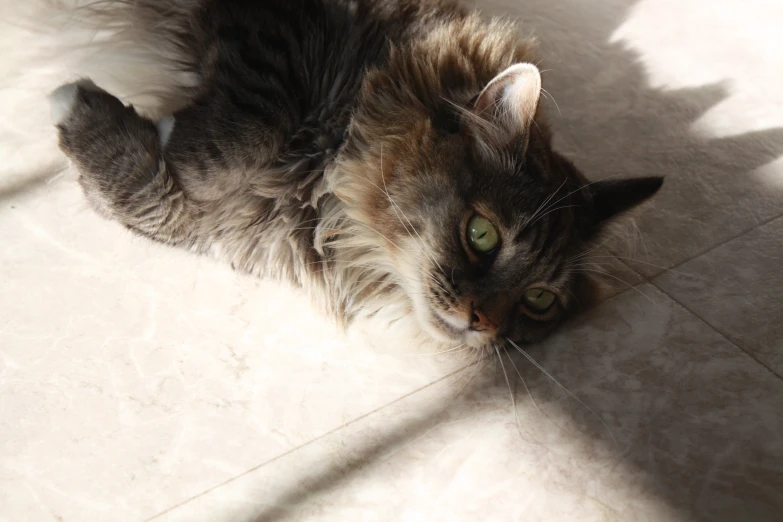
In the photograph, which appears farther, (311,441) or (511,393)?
(511,393)

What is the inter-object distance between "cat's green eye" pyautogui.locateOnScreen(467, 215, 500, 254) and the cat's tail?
0.83m

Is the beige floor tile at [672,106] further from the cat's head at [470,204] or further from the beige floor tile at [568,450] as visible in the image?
the cat's head at [470,204]

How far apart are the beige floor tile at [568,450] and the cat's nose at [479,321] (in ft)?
0.67

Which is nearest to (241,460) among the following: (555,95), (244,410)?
(244,410)

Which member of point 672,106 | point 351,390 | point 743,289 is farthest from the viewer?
point 672,106

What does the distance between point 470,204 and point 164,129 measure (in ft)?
2.70

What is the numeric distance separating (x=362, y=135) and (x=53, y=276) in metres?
0.92

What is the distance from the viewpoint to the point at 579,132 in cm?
236

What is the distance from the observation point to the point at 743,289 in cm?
194

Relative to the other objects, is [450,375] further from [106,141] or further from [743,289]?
[106,141]

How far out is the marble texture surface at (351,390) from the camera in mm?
1431

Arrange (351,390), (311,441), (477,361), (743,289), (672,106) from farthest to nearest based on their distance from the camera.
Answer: (672,106) < (743,289) < (477,361) < (351,390) < (311,441)

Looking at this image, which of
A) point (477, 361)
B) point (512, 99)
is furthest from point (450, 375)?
point (512, 99)

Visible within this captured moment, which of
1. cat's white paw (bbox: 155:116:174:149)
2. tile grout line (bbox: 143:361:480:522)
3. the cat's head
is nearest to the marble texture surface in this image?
tile grout line (bbox: 143:361:480:522)
